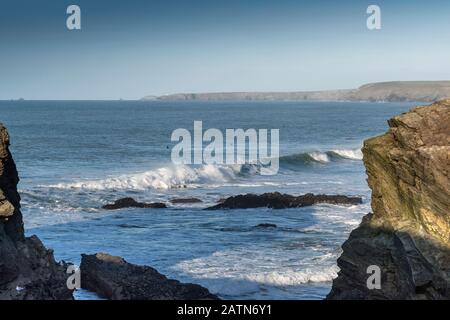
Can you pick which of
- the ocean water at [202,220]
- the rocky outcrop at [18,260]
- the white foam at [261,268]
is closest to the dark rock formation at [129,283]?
the ocean water at [202,220]

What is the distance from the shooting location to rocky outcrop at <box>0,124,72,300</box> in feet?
48.0

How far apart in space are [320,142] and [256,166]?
33.3 metres

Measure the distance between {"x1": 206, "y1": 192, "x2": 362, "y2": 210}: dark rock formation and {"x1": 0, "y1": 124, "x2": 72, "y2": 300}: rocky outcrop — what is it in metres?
20.2

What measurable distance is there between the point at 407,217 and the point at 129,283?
301 inches

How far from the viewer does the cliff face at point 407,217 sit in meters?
14.0

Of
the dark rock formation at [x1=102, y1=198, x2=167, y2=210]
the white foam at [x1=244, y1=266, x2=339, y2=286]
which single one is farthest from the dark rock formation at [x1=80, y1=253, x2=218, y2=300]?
the dark rock formation at [x1=102, y1=198, x2=167, y2=210]

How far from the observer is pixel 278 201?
124 feet

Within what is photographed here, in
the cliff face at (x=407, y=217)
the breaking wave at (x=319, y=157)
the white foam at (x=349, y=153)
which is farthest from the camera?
the white foam at (x=349, y=153)

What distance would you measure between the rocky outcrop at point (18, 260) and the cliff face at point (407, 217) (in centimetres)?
682

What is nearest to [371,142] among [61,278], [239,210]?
[61,278]

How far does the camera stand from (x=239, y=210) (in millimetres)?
36062

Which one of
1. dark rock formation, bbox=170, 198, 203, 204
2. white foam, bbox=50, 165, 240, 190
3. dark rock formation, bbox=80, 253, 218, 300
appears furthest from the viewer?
white foam, bbox=50, 165, 240, 190

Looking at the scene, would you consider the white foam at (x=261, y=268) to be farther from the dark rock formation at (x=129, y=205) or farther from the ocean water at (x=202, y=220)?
the dark rock formation at (x=129, y=205)

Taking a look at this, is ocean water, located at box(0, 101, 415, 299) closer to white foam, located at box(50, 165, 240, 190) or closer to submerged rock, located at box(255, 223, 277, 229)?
white foam, located at box(50, 165, 240, 190)
